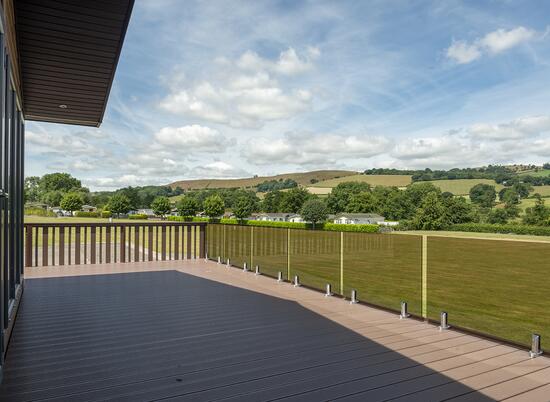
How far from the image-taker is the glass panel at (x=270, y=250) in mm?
5941

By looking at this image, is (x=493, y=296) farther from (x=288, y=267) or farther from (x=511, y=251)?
(x=288, y=267)

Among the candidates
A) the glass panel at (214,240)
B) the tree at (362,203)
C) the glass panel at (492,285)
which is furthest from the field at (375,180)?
the glass panel at (492,285)

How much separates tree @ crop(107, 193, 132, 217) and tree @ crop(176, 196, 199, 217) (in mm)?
8929

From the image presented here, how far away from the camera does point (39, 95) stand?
5.10 metres

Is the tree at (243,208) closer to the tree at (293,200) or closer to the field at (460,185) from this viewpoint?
the tree at (293,200)

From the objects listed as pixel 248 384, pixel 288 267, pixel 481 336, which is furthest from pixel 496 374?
pixel 288 267

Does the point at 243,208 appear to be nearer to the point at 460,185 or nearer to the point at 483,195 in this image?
the point at 460,185

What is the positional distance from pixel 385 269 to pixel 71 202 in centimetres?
6918

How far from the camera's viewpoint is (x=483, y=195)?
153 ft

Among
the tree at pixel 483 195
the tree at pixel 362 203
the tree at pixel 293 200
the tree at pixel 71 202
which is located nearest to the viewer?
the tree at pixel 483 195

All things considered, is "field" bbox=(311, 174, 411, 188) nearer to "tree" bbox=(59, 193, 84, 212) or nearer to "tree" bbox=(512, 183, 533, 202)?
"tree" bbox=(512, 183, 533, 202)

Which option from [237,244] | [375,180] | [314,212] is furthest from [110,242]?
[375,180]

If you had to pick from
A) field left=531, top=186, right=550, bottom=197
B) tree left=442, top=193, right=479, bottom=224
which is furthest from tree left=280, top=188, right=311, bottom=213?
field left=531, top=186, right=550, bottom=197

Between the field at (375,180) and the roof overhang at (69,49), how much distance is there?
60491 mm
